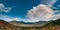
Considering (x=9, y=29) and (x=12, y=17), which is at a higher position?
(x=12, y=17)

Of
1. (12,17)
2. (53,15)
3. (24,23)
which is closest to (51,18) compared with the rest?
(53,15)

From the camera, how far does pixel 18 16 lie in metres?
3.75

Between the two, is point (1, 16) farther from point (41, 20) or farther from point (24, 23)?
point (41, 20)

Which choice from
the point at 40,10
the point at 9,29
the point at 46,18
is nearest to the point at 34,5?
the point at 40,10

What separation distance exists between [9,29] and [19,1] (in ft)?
2.36

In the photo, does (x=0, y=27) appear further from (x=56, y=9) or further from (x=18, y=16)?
(x=56, y=9)

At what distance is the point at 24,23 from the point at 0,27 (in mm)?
578

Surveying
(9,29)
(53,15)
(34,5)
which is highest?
(34,5)

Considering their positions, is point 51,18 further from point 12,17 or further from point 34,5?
point 12,17

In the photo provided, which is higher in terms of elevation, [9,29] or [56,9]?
[56,9]

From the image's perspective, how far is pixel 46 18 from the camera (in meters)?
3.69

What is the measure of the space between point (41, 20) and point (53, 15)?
307 millimetres

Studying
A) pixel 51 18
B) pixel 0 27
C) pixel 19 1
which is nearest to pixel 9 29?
pixel 0 27

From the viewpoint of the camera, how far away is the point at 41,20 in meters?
3.70
